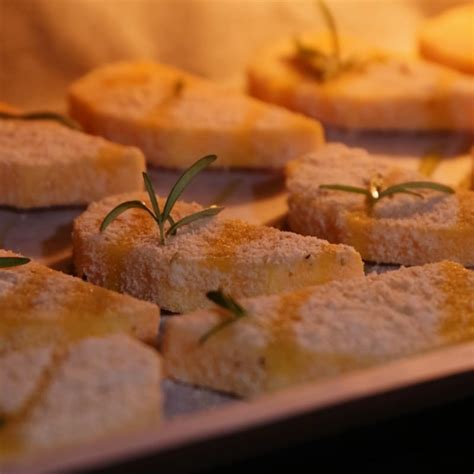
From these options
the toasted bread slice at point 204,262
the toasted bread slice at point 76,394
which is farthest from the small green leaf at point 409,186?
the toasted bread slice at point 76,394

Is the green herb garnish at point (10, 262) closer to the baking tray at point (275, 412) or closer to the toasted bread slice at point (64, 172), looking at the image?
the baking tray at point (275, 412)

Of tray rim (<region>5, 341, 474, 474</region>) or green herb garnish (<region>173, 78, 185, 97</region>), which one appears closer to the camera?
tray rim (<region>5, 341, 474, 474</region>)

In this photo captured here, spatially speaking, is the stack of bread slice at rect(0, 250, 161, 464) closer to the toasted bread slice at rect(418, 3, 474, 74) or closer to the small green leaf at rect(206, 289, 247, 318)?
the small green leaf at rect(206, 289, 247, 318)

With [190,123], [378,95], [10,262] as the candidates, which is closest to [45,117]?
[190,123]

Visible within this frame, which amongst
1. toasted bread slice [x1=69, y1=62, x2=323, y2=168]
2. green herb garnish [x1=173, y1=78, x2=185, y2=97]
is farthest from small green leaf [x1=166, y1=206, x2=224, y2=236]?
green herb garnish [x1=173, y1=78, x2=185, y2=97]

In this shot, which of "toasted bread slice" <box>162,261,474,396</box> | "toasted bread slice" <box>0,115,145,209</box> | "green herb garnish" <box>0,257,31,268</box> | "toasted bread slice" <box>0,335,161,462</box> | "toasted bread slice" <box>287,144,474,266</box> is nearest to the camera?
"toasted bread slice" <box>0,335,161,462</box>

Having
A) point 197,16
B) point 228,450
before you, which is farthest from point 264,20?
point 228,450

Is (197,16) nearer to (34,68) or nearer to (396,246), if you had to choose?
(34,68)
